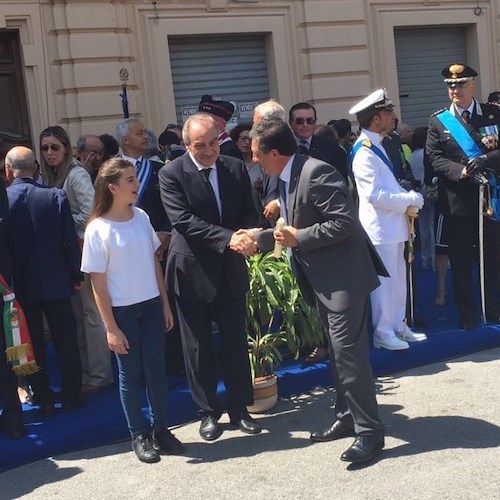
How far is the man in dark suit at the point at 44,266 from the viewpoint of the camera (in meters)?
5.27

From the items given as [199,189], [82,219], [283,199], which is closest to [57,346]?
[82,219]

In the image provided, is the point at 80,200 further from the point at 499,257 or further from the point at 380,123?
the point at 499,257

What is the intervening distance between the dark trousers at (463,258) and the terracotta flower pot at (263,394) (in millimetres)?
2119

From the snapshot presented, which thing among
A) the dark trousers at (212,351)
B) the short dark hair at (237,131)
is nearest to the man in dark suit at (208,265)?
the dark trousers at (212,351)

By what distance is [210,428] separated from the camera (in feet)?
16.4

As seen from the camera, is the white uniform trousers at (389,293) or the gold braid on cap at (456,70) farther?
the gold braid on cap at (456,70)

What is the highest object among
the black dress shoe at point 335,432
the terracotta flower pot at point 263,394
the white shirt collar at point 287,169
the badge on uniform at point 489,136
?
the badge on uniform at point 489,136

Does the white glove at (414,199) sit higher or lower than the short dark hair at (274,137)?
lower

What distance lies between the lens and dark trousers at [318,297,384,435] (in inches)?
174

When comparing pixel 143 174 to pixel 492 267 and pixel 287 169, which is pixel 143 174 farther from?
pixel 492 267

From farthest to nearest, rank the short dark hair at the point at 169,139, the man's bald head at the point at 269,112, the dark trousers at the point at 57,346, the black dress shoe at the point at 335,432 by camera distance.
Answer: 1. the short dark hair at the point at 169,139
2. the man's bald head at the point at 269,112
3. the dark trousers at the point at 57,346
4. the black dress shoe at the point at 335,432

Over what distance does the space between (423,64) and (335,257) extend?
881cm

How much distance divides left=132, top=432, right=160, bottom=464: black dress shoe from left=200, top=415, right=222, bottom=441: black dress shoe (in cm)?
36

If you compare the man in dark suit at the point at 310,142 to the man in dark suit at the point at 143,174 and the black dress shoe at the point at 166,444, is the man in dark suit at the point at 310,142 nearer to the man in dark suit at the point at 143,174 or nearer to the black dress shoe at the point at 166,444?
the man in dark suit at the point at 143,174
